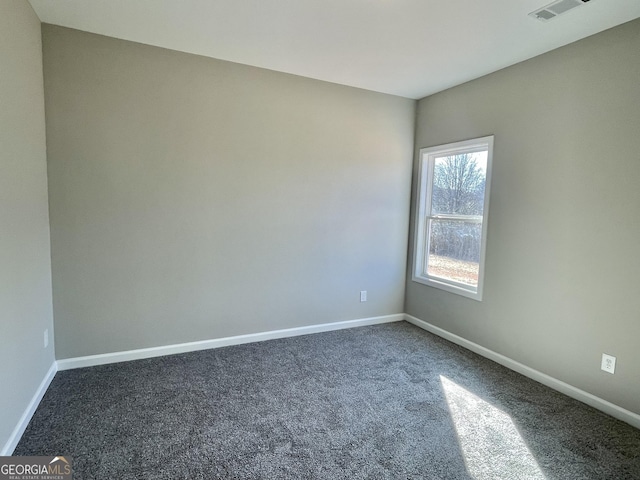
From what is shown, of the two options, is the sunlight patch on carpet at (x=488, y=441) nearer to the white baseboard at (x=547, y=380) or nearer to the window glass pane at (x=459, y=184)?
the white baseboard at (x=547, y=380)

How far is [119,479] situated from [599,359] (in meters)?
3.13

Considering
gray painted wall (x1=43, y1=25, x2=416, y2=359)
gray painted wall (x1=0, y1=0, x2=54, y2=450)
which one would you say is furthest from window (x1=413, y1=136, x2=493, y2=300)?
gray painted wall (x1=0, y1=0, x2=54, y2=450)

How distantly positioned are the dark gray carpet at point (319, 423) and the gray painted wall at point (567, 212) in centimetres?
36

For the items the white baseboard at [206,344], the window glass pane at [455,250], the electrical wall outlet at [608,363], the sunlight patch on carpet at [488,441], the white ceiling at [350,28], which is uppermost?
the white ceiling at [350,28]

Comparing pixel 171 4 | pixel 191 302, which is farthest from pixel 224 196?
pixel 171 4

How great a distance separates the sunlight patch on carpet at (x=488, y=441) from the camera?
1856mm

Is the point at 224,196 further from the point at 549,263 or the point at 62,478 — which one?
the point at 549,263

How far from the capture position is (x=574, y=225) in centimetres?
261

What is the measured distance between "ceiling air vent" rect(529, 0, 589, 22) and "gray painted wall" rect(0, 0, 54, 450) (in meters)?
3.14

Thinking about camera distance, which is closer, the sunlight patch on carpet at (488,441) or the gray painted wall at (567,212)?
the sunlight patch on carpet at (488,441)

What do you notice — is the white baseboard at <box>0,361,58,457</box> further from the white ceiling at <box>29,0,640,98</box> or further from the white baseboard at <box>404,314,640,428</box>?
the white baseboard at <box>404,314,640,428</box>

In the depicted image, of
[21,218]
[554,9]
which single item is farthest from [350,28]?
[21,218]

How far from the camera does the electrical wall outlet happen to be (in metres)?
2.39

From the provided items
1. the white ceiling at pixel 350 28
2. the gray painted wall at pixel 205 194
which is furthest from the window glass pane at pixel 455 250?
the white ceiling at pixel 350 28
